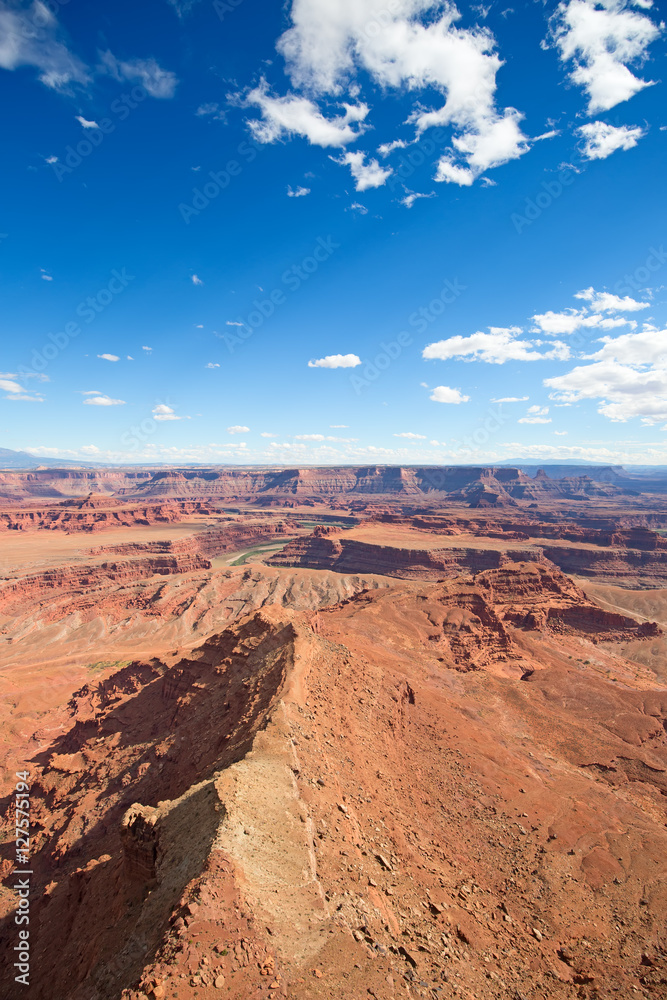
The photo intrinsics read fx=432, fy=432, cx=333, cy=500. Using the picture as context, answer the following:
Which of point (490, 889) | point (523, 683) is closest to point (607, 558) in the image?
point (523, 683)

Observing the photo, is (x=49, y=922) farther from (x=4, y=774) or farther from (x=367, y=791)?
(x=4, y=774)

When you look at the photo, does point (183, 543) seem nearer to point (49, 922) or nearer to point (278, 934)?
point (49, 922)

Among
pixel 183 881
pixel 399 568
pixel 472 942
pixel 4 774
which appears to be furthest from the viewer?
pixel 399 568

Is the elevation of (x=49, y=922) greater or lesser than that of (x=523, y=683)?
greater

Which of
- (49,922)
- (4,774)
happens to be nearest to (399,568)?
(4,774)

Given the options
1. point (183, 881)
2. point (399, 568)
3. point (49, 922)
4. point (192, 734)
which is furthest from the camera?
point (399, 568)

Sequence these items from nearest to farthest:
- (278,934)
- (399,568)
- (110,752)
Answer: (278,934) → (110,752) → (399,568)

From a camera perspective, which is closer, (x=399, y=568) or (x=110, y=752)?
(x=110, y=752)

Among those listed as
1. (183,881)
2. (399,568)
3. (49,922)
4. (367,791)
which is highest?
(183,881)

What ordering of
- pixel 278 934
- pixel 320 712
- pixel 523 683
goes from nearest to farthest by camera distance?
pixel 278 934 < pixel 320 712 < pixel 523 683
